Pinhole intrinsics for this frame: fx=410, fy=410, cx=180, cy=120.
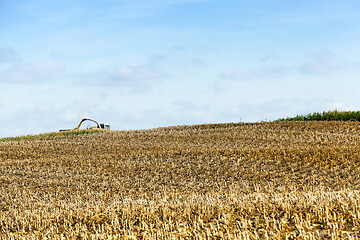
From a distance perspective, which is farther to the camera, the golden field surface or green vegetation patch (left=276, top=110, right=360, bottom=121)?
green vegetation patch (left=276, top=110, right=360, bottom=121)

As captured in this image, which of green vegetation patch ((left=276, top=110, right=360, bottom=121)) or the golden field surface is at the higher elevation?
green vegetation patch ((left=276, top=110, right=360, bottom=121))

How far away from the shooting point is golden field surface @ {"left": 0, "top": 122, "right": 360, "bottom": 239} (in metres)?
7.00

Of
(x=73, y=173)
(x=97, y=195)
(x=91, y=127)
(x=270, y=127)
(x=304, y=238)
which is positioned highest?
(x=91, y=127)

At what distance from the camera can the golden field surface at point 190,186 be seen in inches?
276

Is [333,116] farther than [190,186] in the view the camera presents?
Yes

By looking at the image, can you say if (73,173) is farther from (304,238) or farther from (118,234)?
(304,238)

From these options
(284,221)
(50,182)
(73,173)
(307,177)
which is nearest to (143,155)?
(73,173)

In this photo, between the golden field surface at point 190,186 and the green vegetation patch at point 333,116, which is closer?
the golden field surface at point 190,186

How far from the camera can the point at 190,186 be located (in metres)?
13.1

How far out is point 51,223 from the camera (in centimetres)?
872

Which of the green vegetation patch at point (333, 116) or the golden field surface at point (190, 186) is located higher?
the green vegetation patch at point (333, 116)

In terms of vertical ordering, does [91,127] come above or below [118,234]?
above

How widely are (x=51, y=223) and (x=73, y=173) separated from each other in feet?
24.1

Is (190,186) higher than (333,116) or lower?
lower
